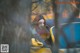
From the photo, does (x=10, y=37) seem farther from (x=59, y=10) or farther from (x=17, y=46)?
(x=59, y=10)

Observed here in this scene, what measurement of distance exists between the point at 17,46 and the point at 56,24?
1.14 ft

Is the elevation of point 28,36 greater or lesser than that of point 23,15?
lesser

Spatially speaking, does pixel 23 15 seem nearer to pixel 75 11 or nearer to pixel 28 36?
pixel 28 36

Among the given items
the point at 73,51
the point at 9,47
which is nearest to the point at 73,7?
the point at 73,51

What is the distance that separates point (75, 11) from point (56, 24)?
0.12 m

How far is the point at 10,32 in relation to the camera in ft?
4.49

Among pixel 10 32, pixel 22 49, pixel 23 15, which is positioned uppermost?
pixel 23 15

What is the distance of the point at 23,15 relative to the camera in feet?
4.50

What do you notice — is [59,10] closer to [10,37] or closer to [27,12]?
[27,12]

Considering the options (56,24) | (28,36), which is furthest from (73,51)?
(28,36)

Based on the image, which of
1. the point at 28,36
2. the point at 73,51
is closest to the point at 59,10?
the point at 73,51

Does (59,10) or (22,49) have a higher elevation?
(59,10)

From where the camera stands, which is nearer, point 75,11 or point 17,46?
point 75,11

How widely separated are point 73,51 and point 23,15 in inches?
15.0
